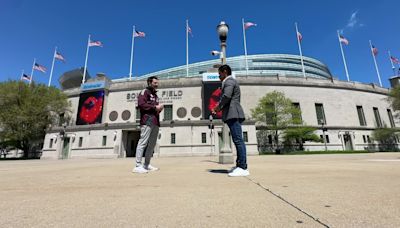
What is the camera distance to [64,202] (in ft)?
5.32

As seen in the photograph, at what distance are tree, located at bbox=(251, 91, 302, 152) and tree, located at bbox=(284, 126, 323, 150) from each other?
942 mm

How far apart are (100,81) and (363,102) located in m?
41.5

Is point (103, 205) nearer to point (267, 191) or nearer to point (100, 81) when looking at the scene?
point (267, 191)

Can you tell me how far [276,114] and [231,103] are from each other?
73.8 feet

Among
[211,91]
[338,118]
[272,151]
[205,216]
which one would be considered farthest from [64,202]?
[338,118]

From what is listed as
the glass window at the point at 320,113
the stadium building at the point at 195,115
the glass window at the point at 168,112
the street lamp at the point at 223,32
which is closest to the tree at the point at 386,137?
the stadium building at the point at 195,115

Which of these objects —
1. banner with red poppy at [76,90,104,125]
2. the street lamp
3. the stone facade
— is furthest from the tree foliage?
banner with red poppy at [76,90,104,125]

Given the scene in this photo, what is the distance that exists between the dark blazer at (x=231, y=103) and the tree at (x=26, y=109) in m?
28.7

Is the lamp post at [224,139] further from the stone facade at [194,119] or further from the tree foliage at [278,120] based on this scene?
the tree foliage at [278,120]

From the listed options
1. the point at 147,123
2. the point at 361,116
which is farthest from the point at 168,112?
the point at 361,116

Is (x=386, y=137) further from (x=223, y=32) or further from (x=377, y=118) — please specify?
(x=223, y=32)

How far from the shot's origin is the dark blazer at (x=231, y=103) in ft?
11.6

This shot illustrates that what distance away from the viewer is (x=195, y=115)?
980 inches

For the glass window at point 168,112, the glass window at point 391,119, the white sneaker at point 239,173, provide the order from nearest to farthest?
the white sneaker at point 239,173 → the glass window at point 168,112 → the glass window at point 391,119
